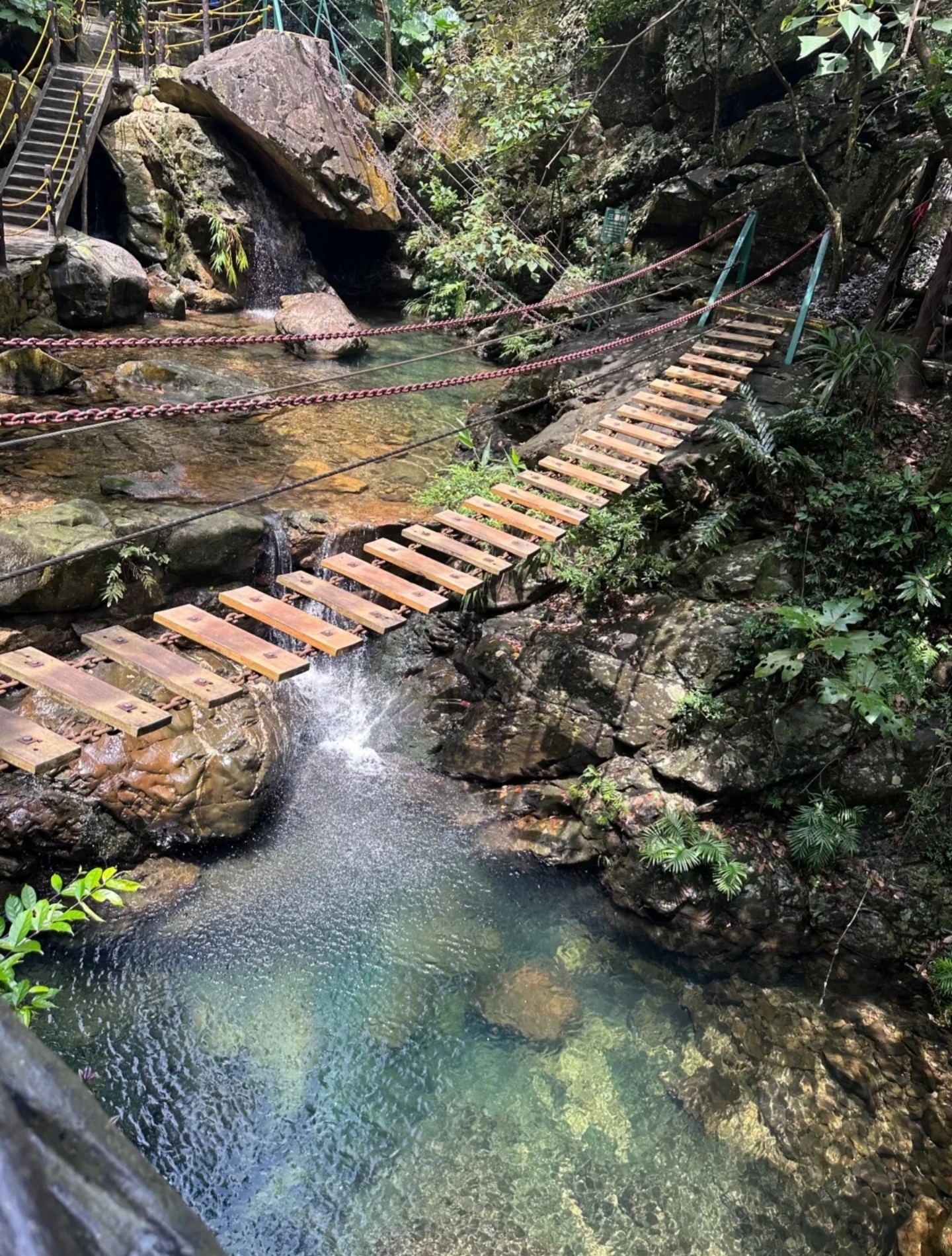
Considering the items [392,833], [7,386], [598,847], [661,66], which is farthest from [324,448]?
[661,66]

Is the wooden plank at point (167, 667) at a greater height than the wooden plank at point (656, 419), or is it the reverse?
the wooden plank at point (656, 419)

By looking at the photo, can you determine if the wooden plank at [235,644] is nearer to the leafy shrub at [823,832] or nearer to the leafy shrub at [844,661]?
the leafy shrub at [844,661]

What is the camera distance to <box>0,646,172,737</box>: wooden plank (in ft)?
7.75

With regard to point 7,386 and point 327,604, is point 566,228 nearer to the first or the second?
point 7,386

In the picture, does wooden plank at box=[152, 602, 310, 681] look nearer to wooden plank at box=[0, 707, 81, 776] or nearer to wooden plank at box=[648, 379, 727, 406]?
wooden plank at box=[0, 707, 81, 776]

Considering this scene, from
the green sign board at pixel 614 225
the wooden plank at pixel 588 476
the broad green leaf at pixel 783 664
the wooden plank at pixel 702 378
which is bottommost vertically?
the broad green leaf at pixel 783 664

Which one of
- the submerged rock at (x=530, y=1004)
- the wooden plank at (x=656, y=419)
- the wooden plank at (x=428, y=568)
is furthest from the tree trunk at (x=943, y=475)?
the submerged rock at (x=530, y=1004)

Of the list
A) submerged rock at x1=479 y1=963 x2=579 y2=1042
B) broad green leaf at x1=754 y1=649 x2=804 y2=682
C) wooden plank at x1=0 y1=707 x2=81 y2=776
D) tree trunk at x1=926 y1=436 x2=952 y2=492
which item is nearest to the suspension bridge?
wooden plank at x1=0 y1=707 x2=81 y2=776

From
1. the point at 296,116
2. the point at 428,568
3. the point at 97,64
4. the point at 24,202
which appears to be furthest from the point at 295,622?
the point at 97,64

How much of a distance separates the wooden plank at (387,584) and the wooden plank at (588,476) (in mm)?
1387

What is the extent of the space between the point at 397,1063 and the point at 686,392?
4.60 meters

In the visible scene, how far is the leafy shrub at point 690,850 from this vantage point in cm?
451

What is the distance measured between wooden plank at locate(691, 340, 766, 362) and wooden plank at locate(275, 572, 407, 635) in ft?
14.6

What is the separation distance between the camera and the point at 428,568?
3436 millimetres
